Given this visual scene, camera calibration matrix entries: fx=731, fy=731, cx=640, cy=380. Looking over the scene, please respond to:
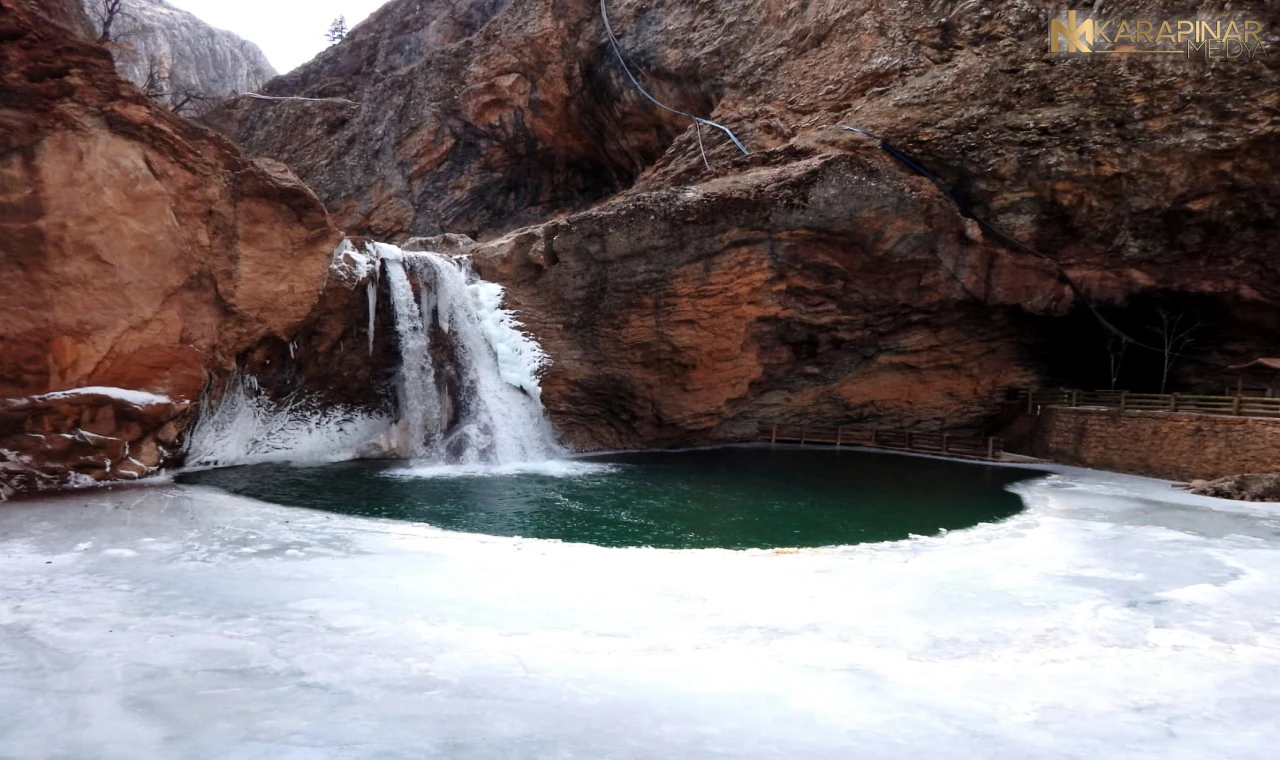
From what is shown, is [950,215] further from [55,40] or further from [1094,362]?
[55,40]

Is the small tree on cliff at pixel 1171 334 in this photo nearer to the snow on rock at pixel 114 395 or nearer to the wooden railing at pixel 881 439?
the wooden railing at pixel 881 439

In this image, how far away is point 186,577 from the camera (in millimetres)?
5707

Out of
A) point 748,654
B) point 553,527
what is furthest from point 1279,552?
point 553,527

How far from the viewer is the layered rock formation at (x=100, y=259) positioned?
9562 mm

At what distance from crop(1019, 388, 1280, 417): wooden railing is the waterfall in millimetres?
11826

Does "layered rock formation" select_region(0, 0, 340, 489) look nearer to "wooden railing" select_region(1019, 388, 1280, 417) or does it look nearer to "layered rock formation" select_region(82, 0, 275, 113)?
"wooden railing" select_region(1019, 388, 1280, 417)

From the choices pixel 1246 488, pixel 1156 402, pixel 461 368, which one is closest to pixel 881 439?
pixel 1156 402

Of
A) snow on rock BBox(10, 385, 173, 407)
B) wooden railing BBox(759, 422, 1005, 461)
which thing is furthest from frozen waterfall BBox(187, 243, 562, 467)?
wooden railing BBox(759, 422, 1005, 461)

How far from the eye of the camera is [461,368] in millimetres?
16188

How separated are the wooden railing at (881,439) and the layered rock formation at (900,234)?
16.9 inches

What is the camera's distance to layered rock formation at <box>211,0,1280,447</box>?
47.6 ft

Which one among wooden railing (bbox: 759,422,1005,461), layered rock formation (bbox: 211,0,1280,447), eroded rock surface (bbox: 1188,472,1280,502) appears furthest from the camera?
wooden railing (bbox: 759,422,1005,461)

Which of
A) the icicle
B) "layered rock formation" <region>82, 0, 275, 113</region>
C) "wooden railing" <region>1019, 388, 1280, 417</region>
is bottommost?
"wooden railing" <region>1019, 388, 1280, 417</region>

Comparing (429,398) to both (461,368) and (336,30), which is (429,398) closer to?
(461,368)
